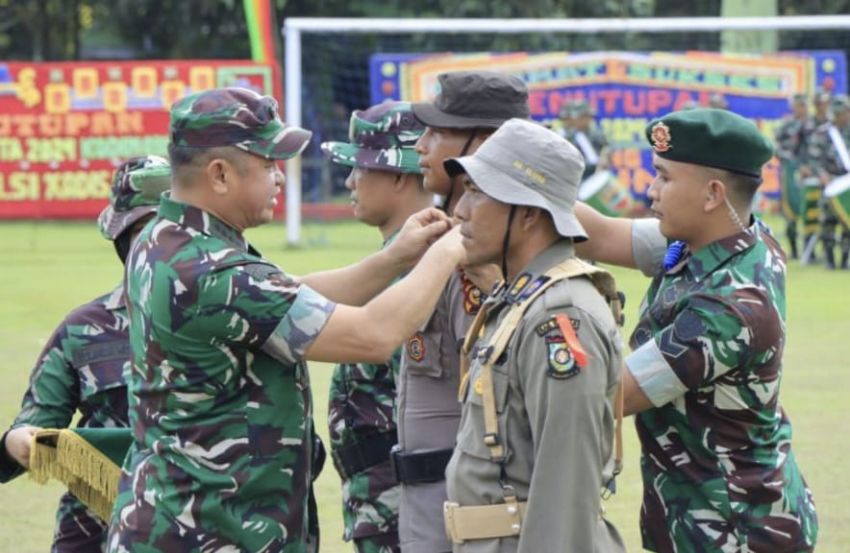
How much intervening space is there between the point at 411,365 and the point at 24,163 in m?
21.0

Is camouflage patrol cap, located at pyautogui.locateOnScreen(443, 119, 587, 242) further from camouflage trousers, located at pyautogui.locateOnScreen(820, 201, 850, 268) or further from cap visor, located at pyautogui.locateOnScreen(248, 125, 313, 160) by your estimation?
camouflage trousers, located at pyautogui.locateOnScreen(820, 201, 850, 268)

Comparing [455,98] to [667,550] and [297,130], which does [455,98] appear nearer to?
[297,130]

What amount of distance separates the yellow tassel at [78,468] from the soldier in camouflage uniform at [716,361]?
154 centimetres

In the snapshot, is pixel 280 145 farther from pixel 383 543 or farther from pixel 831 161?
pixel 831 161

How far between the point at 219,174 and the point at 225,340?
437mm

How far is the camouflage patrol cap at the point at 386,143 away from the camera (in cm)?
478

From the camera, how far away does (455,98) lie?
4.35 metres

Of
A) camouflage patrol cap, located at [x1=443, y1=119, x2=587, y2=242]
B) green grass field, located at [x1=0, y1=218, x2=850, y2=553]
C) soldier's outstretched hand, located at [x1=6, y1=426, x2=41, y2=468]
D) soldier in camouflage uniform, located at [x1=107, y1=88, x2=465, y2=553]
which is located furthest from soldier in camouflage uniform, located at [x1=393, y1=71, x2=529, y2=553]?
green grass field, located at [x1=0, y1=218, x2=850, y2=553]

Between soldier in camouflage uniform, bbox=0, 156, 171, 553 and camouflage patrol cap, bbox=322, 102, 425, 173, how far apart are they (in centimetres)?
59

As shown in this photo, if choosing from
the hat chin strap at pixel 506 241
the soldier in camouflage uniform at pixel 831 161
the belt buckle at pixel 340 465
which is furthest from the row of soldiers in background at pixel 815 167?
the hat chin strap at pixel 506 241

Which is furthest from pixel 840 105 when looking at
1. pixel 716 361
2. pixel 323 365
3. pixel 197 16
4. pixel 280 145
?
pixel 197 16

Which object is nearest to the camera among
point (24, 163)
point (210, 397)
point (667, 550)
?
point (210, 397)

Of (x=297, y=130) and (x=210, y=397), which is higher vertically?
(x=297, y=130)

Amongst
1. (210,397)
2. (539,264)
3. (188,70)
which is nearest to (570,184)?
(539,264)
